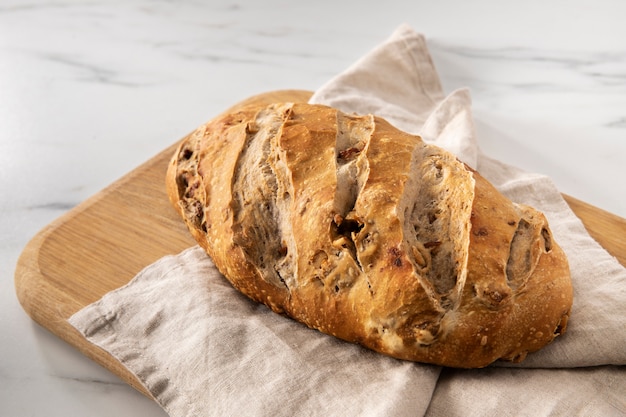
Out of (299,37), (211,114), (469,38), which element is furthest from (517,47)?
(211,114)

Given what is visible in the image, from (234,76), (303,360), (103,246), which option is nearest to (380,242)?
(303,360)

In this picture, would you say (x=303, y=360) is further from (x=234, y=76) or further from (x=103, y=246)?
(x=234, y=76)

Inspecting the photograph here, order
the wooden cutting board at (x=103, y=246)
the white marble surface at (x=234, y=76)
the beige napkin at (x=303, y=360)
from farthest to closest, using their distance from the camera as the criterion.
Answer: the white marble surface at (x=234, y=76)
the wooden cutting board at (x=103, y=246)
the beige napkin at (x=303, y=360)

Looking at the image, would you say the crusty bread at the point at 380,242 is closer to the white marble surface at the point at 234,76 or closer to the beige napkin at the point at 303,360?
the beige napkin at the point at 303,360

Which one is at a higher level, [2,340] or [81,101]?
[81,101]

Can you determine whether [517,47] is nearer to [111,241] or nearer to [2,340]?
[111,241]

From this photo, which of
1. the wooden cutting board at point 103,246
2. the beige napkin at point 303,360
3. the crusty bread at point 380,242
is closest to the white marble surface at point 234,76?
the wooden cutting board at point 103,246
